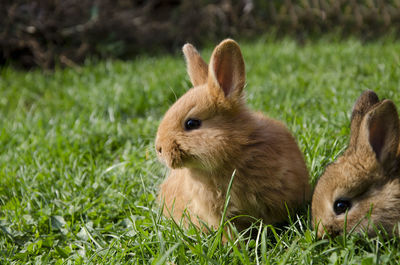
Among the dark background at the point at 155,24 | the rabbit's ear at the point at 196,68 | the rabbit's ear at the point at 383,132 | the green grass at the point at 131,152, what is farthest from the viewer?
the dark background at the point at 155,24

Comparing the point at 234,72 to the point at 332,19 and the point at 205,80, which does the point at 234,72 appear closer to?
the point at 205,80

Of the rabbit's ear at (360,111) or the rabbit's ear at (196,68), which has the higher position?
the rabbit's ear at (196,68)

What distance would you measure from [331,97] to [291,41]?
3253 mm

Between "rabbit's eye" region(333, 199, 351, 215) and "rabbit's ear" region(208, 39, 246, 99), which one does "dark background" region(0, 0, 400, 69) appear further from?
"rabbit's eye" region(333, 199, 351, 215)

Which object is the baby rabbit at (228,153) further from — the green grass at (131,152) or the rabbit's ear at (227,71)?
the green grass at (131,152)

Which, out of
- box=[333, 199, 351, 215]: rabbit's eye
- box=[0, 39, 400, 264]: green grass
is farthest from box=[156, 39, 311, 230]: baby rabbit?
box=[333, 199, 351, 215]: rabbit's eye

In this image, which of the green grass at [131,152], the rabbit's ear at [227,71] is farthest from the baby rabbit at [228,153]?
the green grass at [131,152]

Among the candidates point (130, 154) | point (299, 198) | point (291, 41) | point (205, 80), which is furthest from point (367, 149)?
point (291, 41)

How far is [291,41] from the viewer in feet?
24.2

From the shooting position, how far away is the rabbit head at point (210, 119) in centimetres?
246

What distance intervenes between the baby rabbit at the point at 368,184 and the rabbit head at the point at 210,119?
0.57 metres

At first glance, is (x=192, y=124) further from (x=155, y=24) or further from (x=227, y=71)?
(x=155, y=24)

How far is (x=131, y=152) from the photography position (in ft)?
12.8

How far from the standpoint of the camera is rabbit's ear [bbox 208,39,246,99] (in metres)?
2.60
